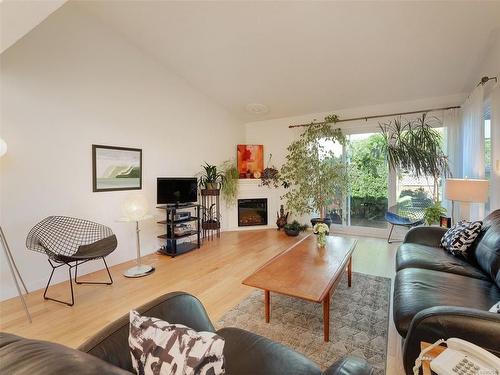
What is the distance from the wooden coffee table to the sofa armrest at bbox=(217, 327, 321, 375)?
637 mm

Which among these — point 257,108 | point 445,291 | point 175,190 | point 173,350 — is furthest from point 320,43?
point 173,350

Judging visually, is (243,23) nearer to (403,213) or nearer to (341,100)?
(341,100)

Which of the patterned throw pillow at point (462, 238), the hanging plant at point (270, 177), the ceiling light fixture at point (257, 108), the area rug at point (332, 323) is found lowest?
the area rug at point (332, 323)

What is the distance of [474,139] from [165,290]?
406 cm

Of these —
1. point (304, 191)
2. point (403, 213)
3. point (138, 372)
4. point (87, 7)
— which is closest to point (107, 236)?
point (138, 372)

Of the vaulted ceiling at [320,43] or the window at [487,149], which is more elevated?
the vaulted ceiling at [320,43]

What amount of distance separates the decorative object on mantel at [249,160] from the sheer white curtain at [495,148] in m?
3.76

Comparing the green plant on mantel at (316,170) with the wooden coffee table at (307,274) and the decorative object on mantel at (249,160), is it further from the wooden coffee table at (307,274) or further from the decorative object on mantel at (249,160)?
the wooden coffee table at (307,274)

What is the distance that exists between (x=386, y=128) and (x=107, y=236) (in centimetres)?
474

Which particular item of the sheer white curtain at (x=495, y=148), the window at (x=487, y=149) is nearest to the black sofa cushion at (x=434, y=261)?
the sheer white curtain at (x=495, y=148)

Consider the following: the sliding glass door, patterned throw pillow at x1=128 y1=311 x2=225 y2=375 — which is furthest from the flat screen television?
patterned throw pillow at x1=128 y1=311 x2=225 y2=375

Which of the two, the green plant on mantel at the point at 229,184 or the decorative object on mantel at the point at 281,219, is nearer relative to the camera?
the green plant on mantel at the point at 229,184

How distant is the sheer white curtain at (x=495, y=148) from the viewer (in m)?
2.68

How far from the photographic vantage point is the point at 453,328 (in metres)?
1.14
